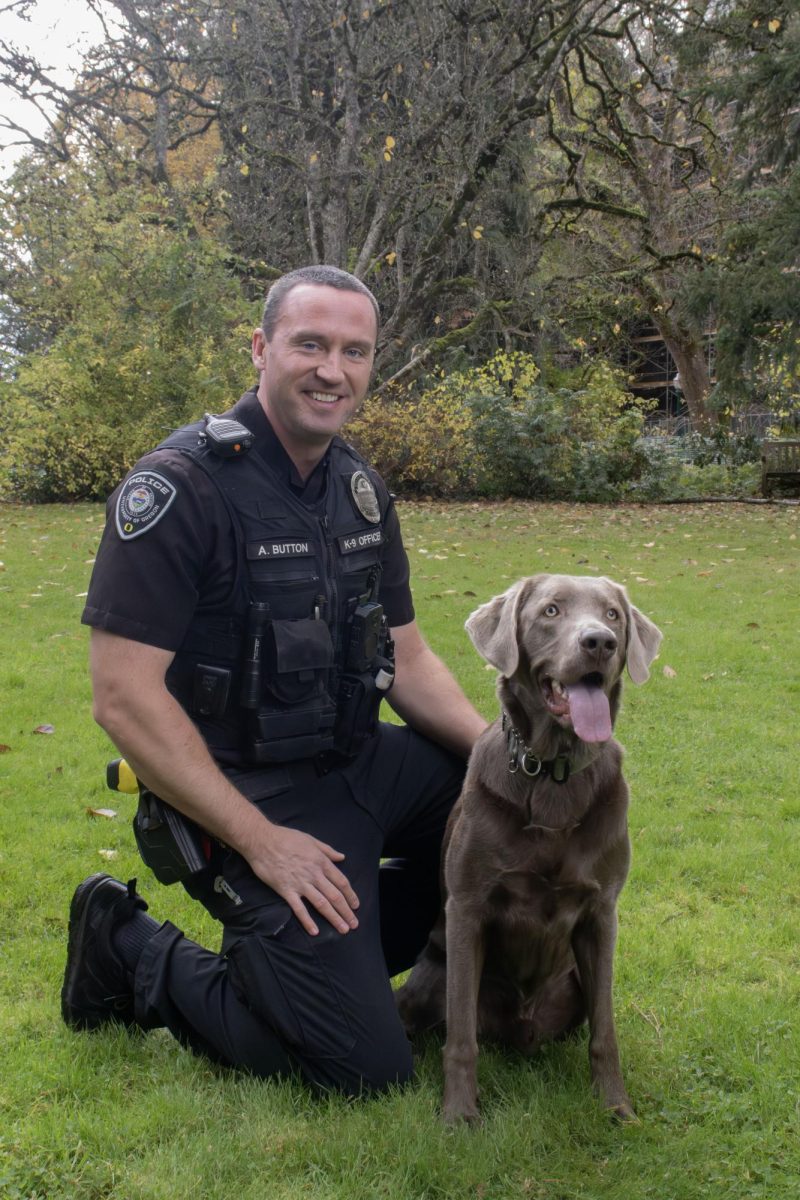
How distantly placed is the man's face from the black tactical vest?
0.17 meters

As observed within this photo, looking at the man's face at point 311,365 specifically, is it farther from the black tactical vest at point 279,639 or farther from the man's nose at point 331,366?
the black tactical vest at point 279,639

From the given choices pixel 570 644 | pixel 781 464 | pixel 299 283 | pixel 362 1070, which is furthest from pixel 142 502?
pixel 781 464

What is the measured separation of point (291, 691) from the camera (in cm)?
291

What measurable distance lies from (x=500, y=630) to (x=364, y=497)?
0.78 m

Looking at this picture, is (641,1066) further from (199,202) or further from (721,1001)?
(199,202)

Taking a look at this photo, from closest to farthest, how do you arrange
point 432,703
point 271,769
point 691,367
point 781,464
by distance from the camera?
point 271,769, point 432,703, point 781,464, point 691,367

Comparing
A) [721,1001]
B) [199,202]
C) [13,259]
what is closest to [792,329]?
[199,202]

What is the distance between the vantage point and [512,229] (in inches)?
786

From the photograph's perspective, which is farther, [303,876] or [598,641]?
[303,876]

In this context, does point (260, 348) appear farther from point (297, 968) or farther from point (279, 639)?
point (297, 968)

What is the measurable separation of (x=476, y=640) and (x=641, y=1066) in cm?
125

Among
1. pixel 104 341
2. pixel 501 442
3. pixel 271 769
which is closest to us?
pixel 271 769

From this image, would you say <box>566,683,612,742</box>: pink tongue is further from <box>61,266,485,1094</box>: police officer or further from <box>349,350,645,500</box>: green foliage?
<box>349,350,645,500</box>: green foliage

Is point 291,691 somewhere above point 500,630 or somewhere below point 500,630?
below
